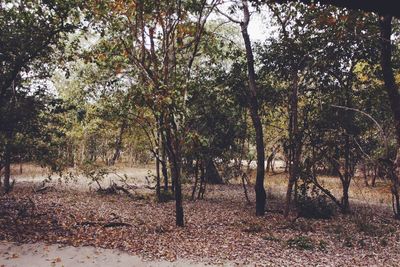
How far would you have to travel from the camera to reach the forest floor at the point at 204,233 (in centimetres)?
1100

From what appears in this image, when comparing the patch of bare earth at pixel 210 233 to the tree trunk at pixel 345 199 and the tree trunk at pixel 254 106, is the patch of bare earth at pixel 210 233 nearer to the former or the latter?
the tree trunk at pixel 345 199

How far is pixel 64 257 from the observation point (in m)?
10.6

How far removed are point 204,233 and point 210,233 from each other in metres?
0.23

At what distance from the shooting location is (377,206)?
69.4 ft

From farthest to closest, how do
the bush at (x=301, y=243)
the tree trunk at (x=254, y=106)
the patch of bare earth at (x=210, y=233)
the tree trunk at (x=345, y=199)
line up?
the tree trunk at (x=345, y=199), the tree trunk at (x=254, y=106), the bush at (x=301, y=243), the patch of bare earth at (x=210, y=233)

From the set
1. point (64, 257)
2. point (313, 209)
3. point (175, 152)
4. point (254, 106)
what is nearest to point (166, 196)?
point (175, 152)

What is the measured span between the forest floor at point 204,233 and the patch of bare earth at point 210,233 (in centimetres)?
2

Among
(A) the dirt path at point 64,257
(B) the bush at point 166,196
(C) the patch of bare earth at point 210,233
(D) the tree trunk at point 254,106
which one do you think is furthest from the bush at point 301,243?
(B) the bush at point 166,196

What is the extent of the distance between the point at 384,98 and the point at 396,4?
16.6m

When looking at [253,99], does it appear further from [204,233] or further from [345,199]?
[345,199]

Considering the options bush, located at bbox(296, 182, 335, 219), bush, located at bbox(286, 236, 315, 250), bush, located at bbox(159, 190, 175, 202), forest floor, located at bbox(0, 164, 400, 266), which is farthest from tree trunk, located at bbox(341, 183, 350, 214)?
bush, located at bbox(159, 190, 175, 202)

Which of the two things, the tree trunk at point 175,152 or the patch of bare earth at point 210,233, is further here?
the tree trunk at point 175,152

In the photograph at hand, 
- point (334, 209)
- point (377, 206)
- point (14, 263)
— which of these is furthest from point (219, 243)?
point (377, 206)

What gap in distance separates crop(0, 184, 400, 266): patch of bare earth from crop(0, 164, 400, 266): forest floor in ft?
0.08
